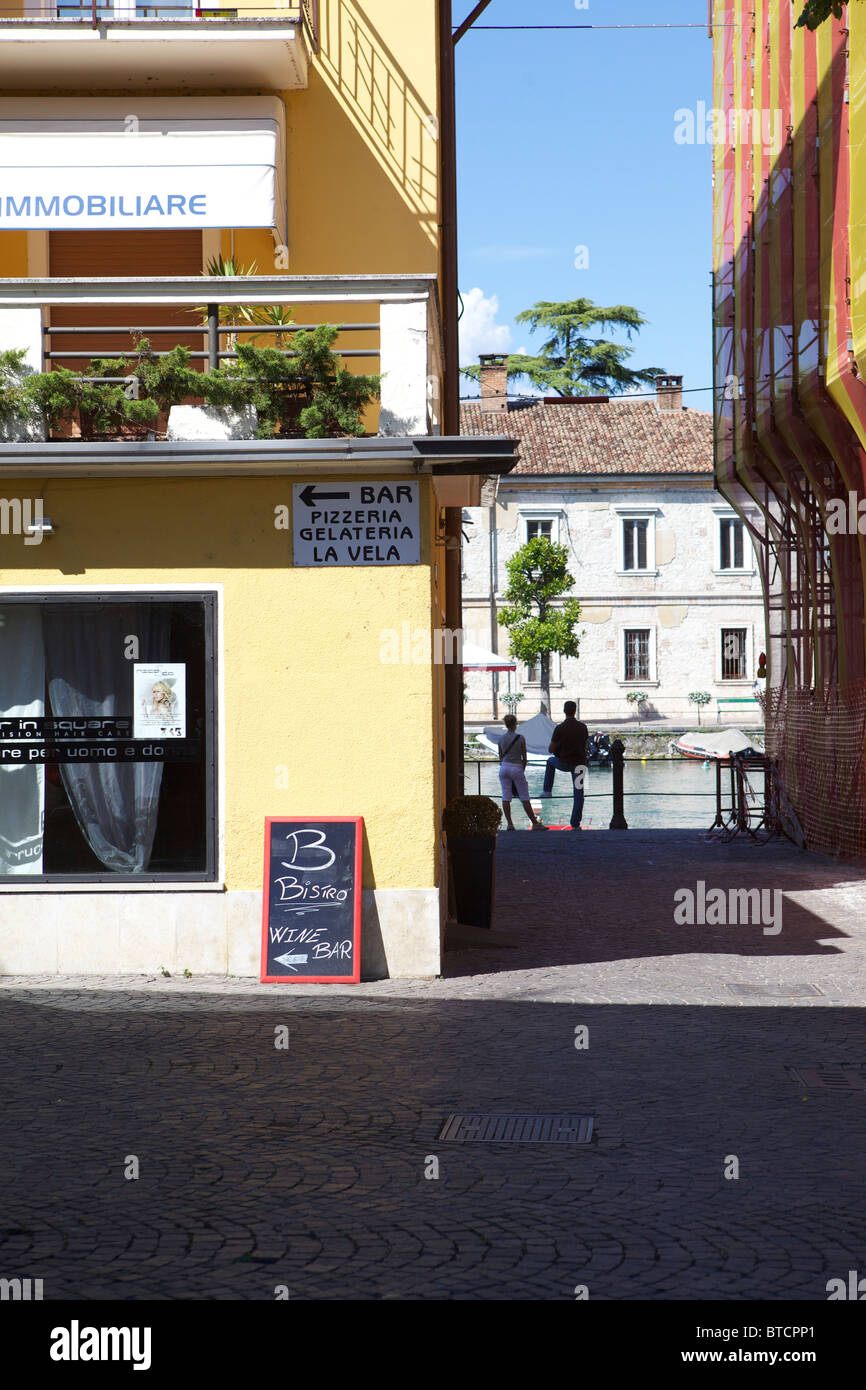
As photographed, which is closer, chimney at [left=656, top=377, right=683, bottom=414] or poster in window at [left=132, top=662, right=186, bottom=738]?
poster in window at [left=132, top=662, right=186, bottom=738]

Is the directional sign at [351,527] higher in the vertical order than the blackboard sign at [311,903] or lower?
higher

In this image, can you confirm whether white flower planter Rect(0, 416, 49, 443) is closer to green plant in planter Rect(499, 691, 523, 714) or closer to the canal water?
the canal water

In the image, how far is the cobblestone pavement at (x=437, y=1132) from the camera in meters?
4.62

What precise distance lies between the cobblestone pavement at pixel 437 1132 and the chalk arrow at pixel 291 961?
216mm

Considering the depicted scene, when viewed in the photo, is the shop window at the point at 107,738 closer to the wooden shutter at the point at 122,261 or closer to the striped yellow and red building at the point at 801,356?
the wooden shutter at the point at 122,261

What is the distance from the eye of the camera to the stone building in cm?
5612

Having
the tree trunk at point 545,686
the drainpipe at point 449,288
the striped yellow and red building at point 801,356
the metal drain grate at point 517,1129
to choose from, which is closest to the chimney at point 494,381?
the tree trunk at point 545,686

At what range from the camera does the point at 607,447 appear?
58.3 metres

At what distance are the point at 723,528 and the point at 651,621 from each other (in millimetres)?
4705
